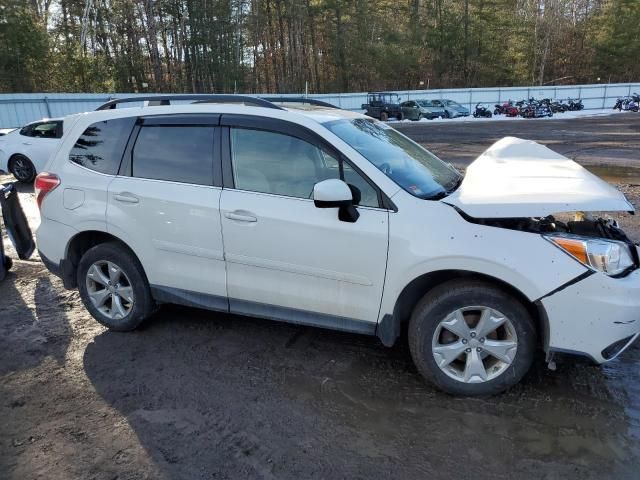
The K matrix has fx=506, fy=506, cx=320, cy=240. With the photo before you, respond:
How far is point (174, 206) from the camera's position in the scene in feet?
12.3

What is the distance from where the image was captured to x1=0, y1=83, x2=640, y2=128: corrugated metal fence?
2538 centimetres

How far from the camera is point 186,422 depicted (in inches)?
121

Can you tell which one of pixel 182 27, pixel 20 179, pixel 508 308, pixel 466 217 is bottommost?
pixel 20 179

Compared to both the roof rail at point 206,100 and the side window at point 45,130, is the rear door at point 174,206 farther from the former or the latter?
the side window at point 45,130

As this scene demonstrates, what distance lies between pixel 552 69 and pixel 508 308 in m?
76.9

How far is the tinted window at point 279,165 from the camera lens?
11.4 ft

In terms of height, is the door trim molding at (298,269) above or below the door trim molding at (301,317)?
above

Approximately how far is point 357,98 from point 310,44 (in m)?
21.1

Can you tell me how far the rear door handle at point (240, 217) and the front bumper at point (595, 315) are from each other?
1924 millimetres

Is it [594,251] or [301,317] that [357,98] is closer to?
[301,317]

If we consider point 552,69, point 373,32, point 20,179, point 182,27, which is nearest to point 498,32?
point 552,69

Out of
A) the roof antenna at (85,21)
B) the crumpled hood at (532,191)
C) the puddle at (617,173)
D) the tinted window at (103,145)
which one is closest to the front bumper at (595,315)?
the crumpled hood at (532,191)

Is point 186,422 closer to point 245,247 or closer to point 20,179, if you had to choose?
point 245,247

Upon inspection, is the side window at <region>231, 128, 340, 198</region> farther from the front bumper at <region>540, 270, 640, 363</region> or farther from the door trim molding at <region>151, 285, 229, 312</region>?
the front bumper at <region>540, 270, 640, 363</region>
